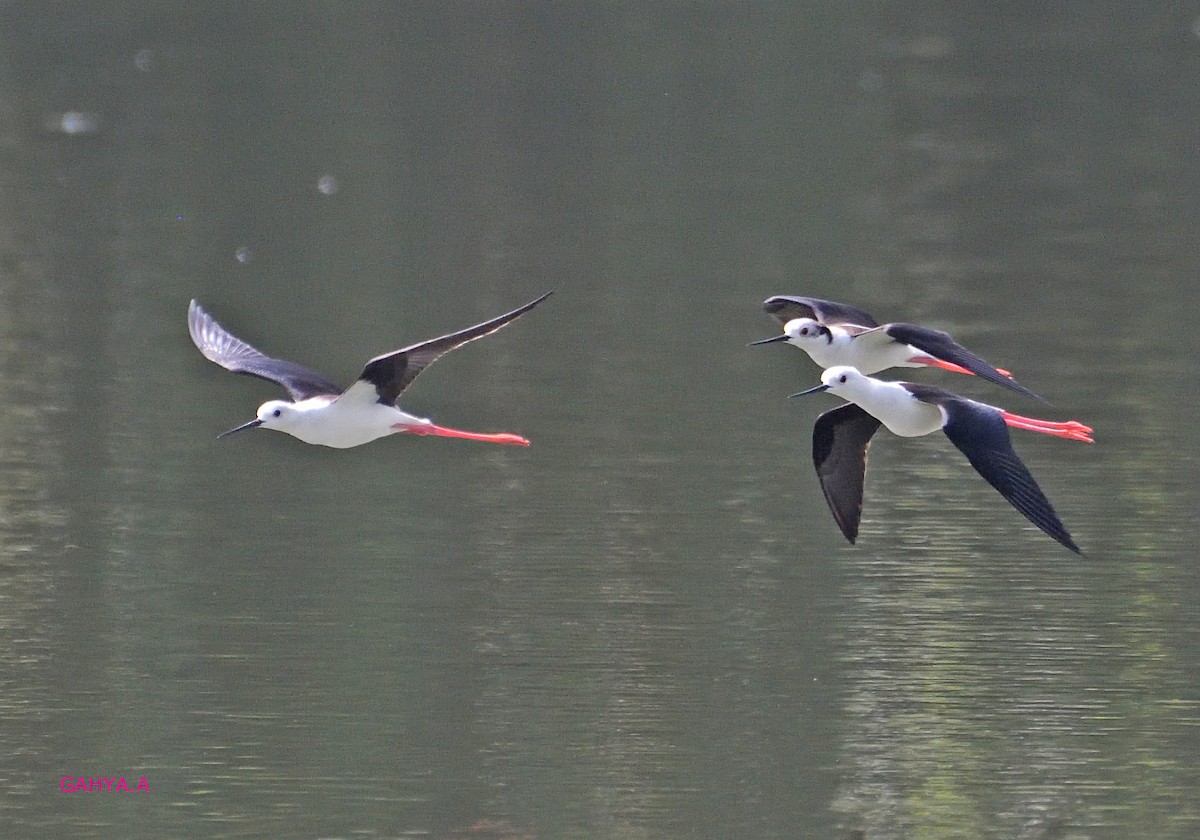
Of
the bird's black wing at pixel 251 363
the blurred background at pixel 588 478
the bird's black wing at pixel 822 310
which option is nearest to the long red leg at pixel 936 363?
the bird's black wing at pixel 822 310

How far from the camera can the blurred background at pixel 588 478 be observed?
11.9 meters

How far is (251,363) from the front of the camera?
13453 millimetres

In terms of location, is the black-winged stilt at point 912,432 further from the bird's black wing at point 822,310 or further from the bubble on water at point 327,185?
the bubble on water at point 327,185

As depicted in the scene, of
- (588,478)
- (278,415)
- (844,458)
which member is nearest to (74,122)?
(588,478)

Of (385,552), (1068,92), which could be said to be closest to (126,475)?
(385,552)

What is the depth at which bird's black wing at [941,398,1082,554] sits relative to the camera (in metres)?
11.3

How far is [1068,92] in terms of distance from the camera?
36.0 m

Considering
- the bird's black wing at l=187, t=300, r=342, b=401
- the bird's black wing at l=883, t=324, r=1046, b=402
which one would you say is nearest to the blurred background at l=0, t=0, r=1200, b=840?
the bird's black wing at l=187, t=300, r=342, b=401

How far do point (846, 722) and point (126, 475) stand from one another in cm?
671

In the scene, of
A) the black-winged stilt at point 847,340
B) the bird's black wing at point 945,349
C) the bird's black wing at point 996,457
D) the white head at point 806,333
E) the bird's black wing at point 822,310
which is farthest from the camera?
the bird's black wing at point 822,310

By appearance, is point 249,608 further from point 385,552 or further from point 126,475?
point 126,475

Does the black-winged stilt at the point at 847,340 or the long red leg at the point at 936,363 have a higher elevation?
the black-winged stilt at the point at 847,340

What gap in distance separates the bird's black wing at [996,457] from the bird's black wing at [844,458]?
35.2 inches

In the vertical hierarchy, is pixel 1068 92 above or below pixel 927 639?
above
